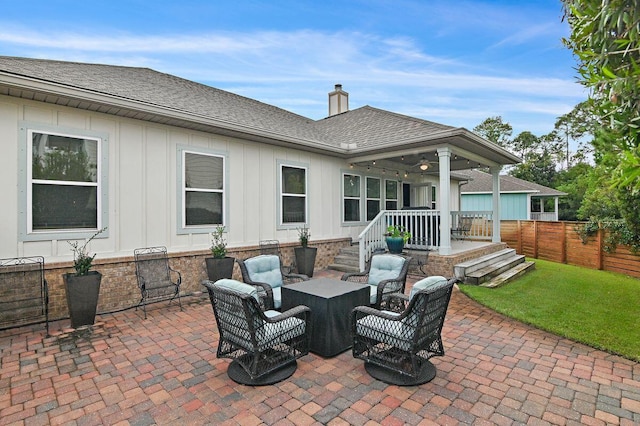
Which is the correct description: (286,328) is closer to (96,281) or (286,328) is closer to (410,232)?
(96,281)

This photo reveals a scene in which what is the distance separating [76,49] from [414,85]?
38.4ft

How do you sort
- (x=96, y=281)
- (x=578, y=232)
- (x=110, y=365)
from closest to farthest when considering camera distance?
1. (x=110, y=365)
2. (x=96, y=281)
3. (x=578, y=232)

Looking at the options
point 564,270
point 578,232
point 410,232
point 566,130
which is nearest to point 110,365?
point 410,232

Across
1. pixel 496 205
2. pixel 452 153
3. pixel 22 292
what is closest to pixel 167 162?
pixel 22 292

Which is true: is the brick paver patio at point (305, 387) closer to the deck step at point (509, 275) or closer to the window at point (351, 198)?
the deck step at point (509, 275)

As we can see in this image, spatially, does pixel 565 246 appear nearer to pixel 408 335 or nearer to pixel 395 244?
pixel 395 244

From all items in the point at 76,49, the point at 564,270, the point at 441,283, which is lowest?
the point at 564,270

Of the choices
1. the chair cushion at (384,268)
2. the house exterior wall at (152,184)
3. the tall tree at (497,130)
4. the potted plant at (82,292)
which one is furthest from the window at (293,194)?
the tall tree at (497,130)

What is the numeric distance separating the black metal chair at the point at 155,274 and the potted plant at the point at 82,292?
2.54ft

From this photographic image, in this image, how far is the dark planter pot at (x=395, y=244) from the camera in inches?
318

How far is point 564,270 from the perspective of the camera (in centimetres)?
967

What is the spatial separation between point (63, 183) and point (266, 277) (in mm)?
3566

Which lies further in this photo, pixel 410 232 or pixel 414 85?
pixel 414 85

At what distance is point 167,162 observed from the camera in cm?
627
